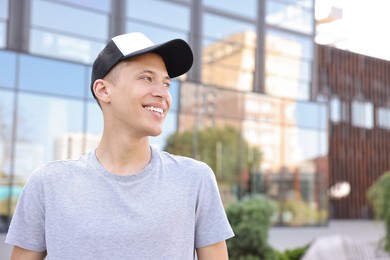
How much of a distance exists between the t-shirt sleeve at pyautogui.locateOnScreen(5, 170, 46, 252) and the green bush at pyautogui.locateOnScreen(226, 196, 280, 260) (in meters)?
6.47

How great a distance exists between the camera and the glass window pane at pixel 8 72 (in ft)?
46.8

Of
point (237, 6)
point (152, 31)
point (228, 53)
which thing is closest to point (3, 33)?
point (152, 31)

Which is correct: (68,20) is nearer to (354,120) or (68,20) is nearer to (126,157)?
(126,157)

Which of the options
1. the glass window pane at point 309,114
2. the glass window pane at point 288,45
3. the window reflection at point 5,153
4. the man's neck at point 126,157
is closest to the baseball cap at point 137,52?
the man's neck at point 126,157

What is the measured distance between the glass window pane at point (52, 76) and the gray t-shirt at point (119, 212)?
13627 millimetres

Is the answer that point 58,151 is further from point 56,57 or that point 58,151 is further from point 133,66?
point 133,66

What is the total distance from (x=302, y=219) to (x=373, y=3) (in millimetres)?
18314

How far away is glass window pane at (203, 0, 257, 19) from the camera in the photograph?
19156mm

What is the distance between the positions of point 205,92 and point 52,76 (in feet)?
19.0

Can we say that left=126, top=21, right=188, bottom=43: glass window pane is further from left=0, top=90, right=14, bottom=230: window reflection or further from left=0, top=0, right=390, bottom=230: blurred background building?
left=0, top=90, right=14, bottom=230: window reflection

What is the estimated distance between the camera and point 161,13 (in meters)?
17.4

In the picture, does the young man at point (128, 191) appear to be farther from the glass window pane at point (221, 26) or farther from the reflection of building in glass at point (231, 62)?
the glass window pane at point (221, 26)

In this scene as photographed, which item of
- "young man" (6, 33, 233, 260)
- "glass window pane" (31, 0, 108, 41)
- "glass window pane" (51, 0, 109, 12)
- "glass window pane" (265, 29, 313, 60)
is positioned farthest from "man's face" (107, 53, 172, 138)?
"glass window pane" (265, 29, 313, 60)

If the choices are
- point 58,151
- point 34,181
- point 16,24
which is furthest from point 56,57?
point 34,181
